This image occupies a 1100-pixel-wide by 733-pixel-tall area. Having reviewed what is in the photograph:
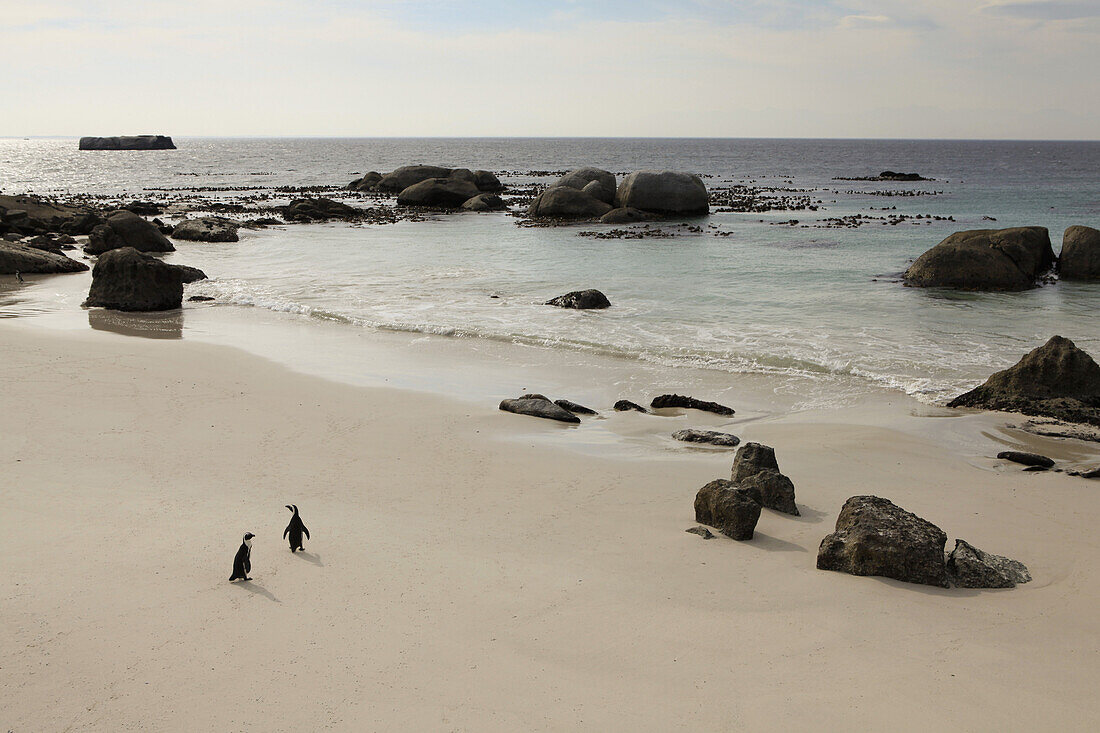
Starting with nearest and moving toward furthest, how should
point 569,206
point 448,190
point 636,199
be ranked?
point 569,206
point 636,199
point 448,190

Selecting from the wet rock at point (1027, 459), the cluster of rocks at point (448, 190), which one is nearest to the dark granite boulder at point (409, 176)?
the cluster of rocks at point (448, 190)

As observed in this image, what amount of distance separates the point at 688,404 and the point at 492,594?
A: 6512 mm

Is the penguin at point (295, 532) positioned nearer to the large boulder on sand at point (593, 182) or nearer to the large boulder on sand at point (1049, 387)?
the large boulder on sand at point (1049, 387)

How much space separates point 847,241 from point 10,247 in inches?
1203

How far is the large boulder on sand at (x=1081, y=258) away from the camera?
77.9 ft

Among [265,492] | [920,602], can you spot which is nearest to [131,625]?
[265,492]

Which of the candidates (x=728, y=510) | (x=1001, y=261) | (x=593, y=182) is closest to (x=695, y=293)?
(x=1001, y=261)

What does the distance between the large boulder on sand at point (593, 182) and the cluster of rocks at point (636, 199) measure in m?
0.07

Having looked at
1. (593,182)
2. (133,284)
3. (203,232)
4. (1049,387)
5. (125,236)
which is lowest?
(1049,387)

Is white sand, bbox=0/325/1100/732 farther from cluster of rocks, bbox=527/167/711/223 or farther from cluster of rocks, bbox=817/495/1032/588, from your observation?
cluster of rocks, bbox=527/167/711/223

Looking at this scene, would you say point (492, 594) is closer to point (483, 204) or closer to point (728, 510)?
point (728, 510)

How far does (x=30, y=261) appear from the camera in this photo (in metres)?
24.6

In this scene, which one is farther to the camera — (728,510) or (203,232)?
(203,232)

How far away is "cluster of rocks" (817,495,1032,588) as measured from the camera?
6.72 metres
